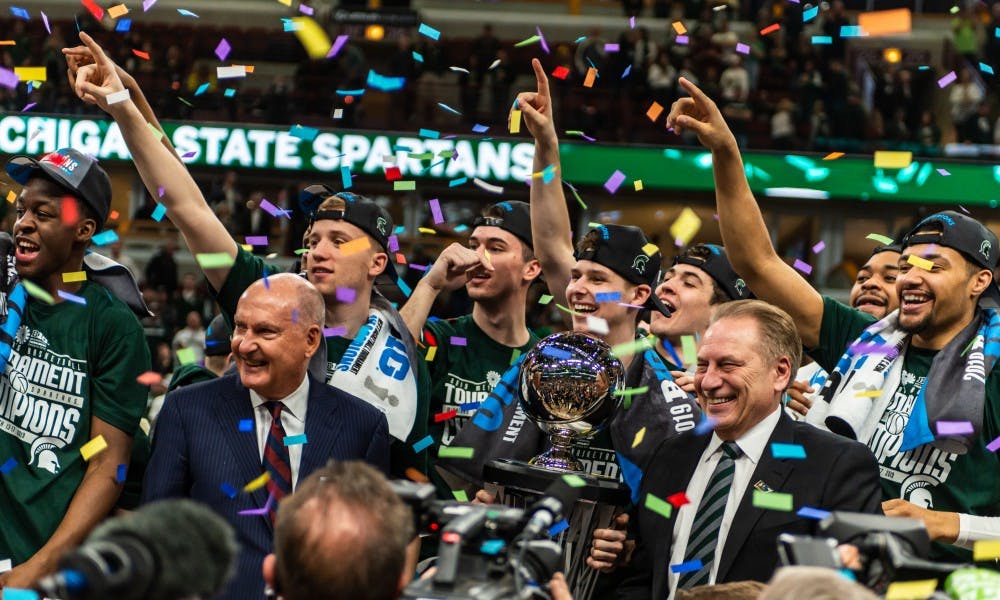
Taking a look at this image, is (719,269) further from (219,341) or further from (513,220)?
(219,341)

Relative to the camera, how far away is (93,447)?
3.34 metres

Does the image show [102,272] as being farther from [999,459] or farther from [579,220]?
[579,220]

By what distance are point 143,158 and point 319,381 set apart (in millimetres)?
740

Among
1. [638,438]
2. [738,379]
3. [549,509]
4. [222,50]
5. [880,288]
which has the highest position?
[222,50]

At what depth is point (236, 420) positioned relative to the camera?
10.4 feet

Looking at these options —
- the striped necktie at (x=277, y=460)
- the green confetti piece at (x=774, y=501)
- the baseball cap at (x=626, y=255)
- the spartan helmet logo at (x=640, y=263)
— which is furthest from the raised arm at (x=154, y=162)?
the green confetti piece at (x=774, y=501)

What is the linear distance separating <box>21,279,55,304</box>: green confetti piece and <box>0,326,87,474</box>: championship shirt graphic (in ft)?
0.30

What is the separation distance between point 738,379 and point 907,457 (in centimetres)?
76

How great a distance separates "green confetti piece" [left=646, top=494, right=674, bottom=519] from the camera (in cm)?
301

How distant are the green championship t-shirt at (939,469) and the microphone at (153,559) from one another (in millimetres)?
2403

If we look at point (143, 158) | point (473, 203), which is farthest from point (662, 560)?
point (473, 203)

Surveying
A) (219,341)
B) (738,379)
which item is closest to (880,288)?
(738,379)

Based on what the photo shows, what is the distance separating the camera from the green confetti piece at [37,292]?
3324mm

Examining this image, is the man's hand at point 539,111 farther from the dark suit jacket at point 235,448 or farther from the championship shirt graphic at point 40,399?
the championship shirt graphic at point 40,399
